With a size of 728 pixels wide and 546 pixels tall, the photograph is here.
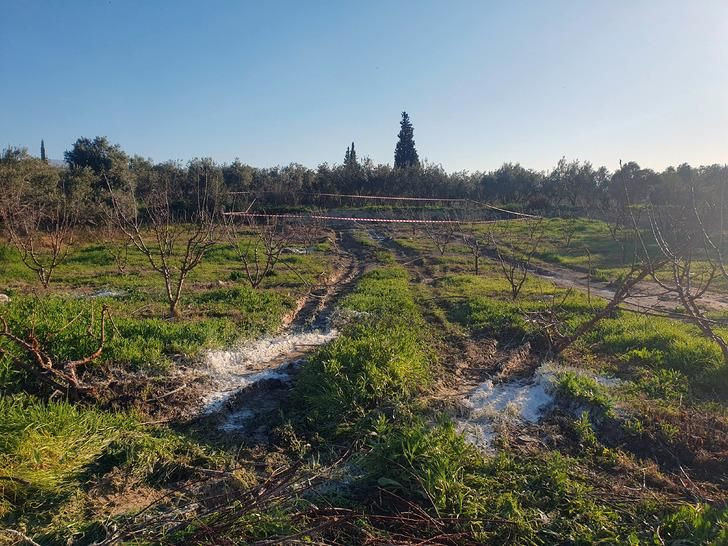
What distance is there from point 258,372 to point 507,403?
3472 millimetres

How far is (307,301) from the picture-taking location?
11578mm

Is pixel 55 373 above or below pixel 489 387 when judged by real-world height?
above

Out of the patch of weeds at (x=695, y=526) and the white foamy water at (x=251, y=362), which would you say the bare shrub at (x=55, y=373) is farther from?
the patch of weeds at (x=695, y=526)

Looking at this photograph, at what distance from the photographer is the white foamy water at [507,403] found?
4938 millimetres

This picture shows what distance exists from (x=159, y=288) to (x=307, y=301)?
3.80m

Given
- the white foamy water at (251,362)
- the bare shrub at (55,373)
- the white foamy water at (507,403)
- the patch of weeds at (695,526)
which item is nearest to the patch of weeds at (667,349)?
the white foamy water at (507,403)

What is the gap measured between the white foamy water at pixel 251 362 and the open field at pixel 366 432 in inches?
1.6

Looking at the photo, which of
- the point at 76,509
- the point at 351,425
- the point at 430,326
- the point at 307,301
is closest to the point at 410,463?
the point at 351,425

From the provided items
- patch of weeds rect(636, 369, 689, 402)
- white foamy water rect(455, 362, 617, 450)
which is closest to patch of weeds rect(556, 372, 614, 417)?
white foamy water rect(455, 362, 617, 450)

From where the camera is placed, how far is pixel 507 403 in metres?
5.65

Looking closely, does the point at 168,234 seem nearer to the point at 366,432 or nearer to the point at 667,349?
the point at 366,432

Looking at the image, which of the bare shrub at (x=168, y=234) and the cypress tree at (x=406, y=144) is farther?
the cypress tree at (x=406, y=144)

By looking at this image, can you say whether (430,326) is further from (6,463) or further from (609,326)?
(6,463)

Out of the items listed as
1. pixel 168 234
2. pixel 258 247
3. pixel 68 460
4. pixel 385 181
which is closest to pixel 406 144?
pixel 385 181
